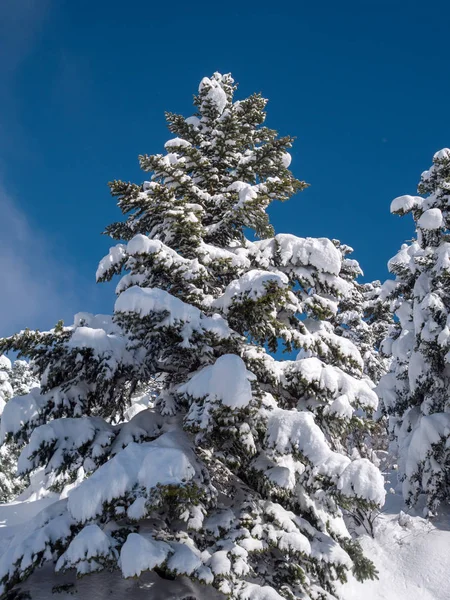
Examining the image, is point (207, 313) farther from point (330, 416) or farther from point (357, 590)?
Result: point (357, 590)

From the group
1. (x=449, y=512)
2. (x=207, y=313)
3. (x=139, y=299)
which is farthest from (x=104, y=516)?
(x=449, y=512)

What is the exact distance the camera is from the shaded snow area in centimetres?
930

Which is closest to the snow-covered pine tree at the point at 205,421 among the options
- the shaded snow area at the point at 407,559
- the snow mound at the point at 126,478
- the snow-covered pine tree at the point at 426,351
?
the snow mound at the point at 126,478

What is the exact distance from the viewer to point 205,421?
257 inches

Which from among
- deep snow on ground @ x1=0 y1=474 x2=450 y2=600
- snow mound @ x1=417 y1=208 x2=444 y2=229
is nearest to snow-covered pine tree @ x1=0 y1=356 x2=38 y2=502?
deep snow on ground @ x1=0 y1=474 x2=450 y2=600

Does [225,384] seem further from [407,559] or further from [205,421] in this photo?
[407,559]

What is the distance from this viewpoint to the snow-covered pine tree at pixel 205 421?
6039 millimetres

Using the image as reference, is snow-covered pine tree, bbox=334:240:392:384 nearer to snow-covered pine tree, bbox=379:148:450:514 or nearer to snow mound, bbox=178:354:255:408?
snow-covered pine tree, bbox=379:148:450:514

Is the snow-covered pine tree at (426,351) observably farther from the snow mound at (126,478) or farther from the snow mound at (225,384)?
the snow mound at (126,478)

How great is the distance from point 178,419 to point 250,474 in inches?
68.0

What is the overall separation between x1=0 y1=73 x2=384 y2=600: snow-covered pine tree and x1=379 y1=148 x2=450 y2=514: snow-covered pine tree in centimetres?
522

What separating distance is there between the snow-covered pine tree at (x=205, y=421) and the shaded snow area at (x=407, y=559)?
9.37 feet

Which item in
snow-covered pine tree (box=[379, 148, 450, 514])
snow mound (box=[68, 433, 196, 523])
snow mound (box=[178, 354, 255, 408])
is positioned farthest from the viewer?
snow-covered pine tree (box=[379, 148, 450, 514])

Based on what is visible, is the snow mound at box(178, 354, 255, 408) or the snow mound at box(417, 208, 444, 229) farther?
the snow mound at box(417, 208, 444, 229)
